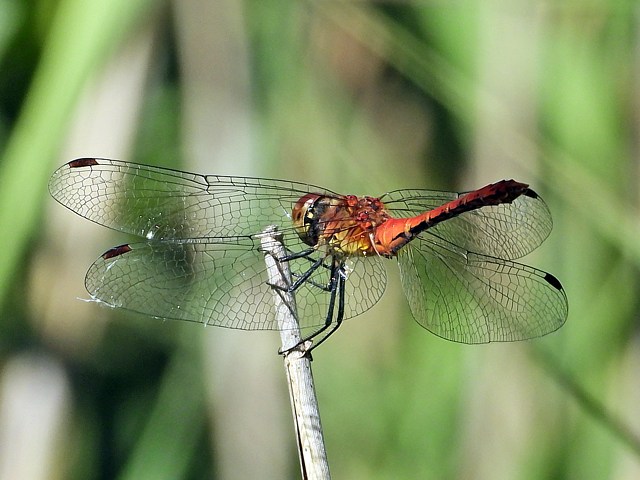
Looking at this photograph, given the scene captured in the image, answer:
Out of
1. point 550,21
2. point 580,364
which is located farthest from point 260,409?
point 550,21

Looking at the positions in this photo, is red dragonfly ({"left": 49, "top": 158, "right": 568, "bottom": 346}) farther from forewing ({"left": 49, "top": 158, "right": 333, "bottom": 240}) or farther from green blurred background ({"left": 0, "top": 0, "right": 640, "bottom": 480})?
green blurred background ({"left": 0, "top": 0, "right": 640, "bottom": 480})

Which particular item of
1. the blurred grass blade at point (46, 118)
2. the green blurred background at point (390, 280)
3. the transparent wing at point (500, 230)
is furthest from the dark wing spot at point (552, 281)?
the blurred grass blade at point (46, 118)

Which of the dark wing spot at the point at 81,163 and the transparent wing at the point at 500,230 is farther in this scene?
the transparent wing at the point at 500,230

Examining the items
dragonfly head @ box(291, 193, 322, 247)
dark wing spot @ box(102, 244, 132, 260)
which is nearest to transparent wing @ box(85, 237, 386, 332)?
dark wing spot @ box(102, 244, 132, 260)

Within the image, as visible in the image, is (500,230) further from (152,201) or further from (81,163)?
(81,163)

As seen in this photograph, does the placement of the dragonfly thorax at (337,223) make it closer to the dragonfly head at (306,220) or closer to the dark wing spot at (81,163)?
the dragonfly head at (306,220)

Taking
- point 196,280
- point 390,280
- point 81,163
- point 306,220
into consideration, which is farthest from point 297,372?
point 390,280

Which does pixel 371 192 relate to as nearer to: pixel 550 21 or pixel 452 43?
pixel 452 43
